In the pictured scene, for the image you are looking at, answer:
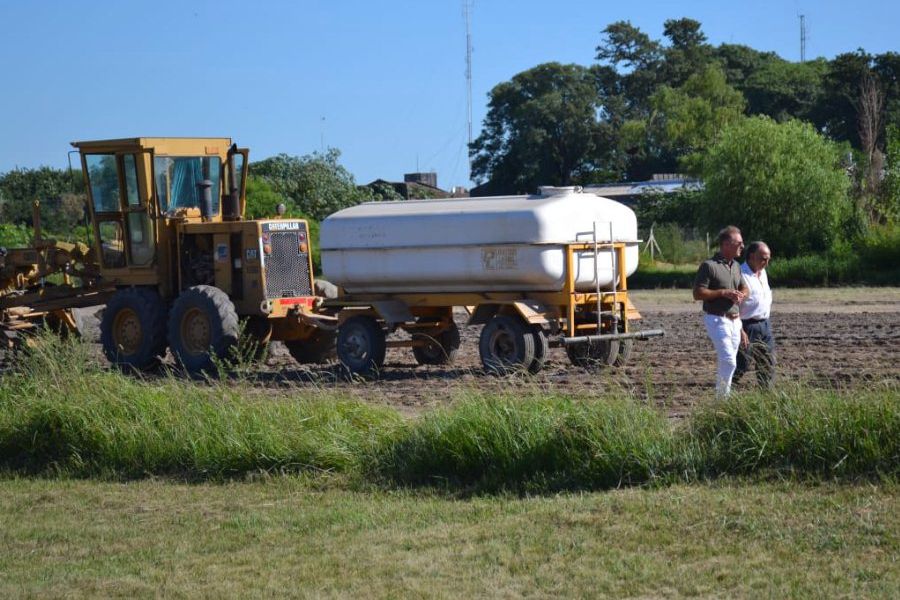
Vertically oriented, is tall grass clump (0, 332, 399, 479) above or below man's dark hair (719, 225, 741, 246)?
below

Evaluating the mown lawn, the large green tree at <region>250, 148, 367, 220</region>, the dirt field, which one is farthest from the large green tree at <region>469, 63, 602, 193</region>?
the mown lawn

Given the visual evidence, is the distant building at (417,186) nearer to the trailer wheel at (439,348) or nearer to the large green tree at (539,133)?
the large green tree at (539,133)

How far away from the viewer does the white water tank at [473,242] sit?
16.3 metres

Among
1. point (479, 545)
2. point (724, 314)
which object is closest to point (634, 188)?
point (724, 314)

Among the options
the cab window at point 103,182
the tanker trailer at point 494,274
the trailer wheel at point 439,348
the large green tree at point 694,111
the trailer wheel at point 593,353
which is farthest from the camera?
the large green tree at point 694,111

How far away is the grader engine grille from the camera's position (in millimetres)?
18500

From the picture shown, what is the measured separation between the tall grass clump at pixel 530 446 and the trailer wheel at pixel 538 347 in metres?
5.73

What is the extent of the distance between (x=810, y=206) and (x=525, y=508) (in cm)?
3267

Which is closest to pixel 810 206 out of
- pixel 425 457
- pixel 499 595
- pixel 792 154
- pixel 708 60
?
pixel 792 154

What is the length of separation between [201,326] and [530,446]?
918 centimetres

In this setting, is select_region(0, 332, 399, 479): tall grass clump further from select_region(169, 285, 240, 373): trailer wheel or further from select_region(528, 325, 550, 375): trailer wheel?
select_region(528, 325, 550, 375): trailer wheel

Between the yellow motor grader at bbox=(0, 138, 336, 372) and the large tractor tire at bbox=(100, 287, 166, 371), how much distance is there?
15 mm

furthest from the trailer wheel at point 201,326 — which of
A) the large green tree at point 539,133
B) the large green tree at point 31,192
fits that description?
the large green tree at point 539,133

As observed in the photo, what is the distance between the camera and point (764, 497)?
A: 869 centimetres
